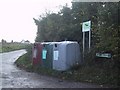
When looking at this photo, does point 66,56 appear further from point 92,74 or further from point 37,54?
point 37,54

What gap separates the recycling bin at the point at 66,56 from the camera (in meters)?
14.6

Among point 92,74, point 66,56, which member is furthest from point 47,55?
point 92,74

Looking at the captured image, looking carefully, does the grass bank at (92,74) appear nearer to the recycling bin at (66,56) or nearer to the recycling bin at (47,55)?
the recycling bin at (66,56)

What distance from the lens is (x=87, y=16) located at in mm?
17688

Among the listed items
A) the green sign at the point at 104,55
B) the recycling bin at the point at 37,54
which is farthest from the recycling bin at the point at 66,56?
the recycling bin at the point at 37,54

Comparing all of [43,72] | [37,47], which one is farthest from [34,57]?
[43,72]

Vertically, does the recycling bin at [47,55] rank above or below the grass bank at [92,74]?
above

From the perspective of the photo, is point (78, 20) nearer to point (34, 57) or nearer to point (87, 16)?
point (87, 16)

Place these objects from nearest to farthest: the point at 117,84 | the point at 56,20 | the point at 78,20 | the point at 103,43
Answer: the point at 117,84
the point at 103,43
the point at 78,20
the point at 56,20

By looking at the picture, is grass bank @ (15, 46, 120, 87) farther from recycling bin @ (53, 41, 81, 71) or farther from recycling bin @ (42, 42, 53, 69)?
recycling bin @ (42, 42, 53, 69)

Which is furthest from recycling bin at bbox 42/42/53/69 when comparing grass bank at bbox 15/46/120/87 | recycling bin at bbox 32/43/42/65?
grass bank at bbox 15/46/120/87

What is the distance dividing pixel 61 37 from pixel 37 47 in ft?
7.60

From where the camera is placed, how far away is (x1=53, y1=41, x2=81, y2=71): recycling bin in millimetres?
14609

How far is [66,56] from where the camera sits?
14.6m
